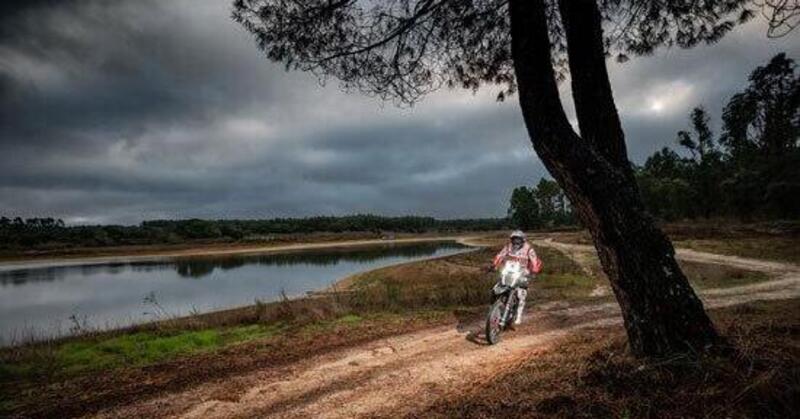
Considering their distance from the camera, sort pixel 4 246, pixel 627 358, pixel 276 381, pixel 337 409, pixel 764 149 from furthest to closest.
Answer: pixel 4 246, pixel 764 149, pixel 276 381, pixel 337 409, pixel 627 358

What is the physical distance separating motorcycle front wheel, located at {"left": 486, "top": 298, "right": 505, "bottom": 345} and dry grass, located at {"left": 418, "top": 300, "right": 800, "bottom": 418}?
2.31 metres

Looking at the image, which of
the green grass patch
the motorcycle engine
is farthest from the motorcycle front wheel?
the green grass patch

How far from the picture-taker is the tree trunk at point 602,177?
5727 millimetres

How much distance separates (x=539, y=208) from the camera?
14075 centimetres

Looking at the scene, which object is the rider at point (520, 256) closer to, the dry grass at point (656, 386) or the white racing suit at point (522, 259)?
the white racing suit at point (522, 259)

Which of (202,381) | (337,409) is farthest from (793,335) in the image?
(202,381)

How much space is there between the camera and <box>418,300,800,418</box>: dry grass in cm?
Answer: 459

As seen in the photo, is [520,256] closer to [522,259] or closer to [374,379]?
[522,259]

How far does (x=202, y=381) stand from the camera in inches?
329

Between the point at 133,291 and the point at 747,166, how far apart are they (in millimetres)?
62227

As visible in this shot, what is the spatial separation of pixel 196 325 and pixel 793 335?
13250 millimetres

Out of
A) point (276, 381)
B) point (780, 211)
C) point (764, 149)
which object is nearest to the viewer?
point (276, 381)

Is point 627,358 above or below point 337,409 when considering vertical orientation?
above

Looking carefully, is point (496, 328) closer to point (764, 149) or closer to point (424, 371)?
point (424, 371)
